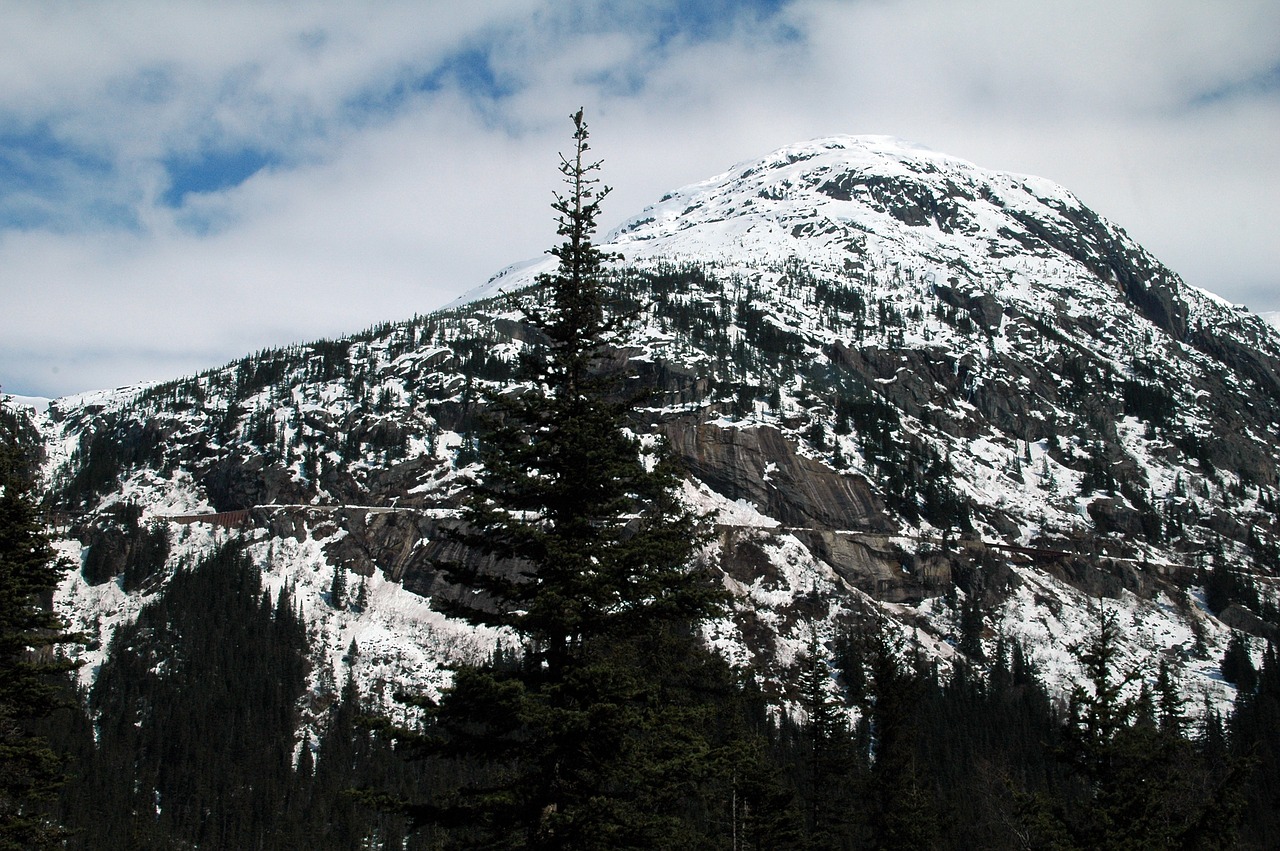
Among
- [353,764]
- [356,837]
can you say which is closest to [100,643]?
[353,764]

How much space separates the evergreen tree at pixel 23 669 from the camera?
25.0m

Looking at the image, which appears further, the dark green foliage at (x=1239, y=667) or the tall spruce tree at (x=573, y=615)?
the dark green foliage at (x=1239, y=667)

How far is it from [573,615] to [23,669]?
692 inches

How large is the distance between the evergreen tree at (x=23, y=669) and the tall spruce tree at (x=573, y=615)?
1360cm

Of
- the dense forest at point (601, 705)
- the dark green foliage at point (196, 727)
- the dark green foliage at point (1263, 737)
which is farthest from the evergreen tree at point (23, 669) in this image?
the dark green foliage at point (196, 727)

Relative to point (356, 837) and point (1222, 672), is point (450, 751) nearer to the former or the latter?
point (356, 837)

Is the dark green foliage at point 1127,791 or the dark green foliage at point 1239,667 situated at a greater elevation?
the dark green foliage at point 1239,667

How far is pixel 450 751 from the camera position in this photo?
17641 millimetres

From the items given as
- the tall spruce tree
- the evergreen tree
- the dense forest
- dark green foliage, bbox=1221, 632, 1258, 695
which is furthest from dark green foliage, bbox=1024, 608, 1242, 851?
dark green foliage, bbox=1221, 632, 1258, 695

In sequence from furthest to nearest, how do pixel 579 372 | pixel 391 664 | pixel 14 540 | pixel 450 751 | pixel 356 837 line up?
pixel 391 664, pixel 356 837, pixel 14 540, pixel 579 372, pixel 450 751

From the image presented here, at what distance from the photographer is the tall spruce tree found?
16828 millimetres

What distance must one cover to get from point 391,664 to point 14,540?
550 ft

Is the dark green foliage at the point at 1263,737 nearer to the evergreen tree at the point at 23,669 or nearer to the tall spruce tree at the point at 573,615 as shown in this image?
the tall spruce tree at the point at 573,615

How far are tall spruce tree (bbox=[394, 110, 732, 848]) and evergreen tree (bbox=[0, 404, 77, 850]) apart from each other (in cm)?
1360
